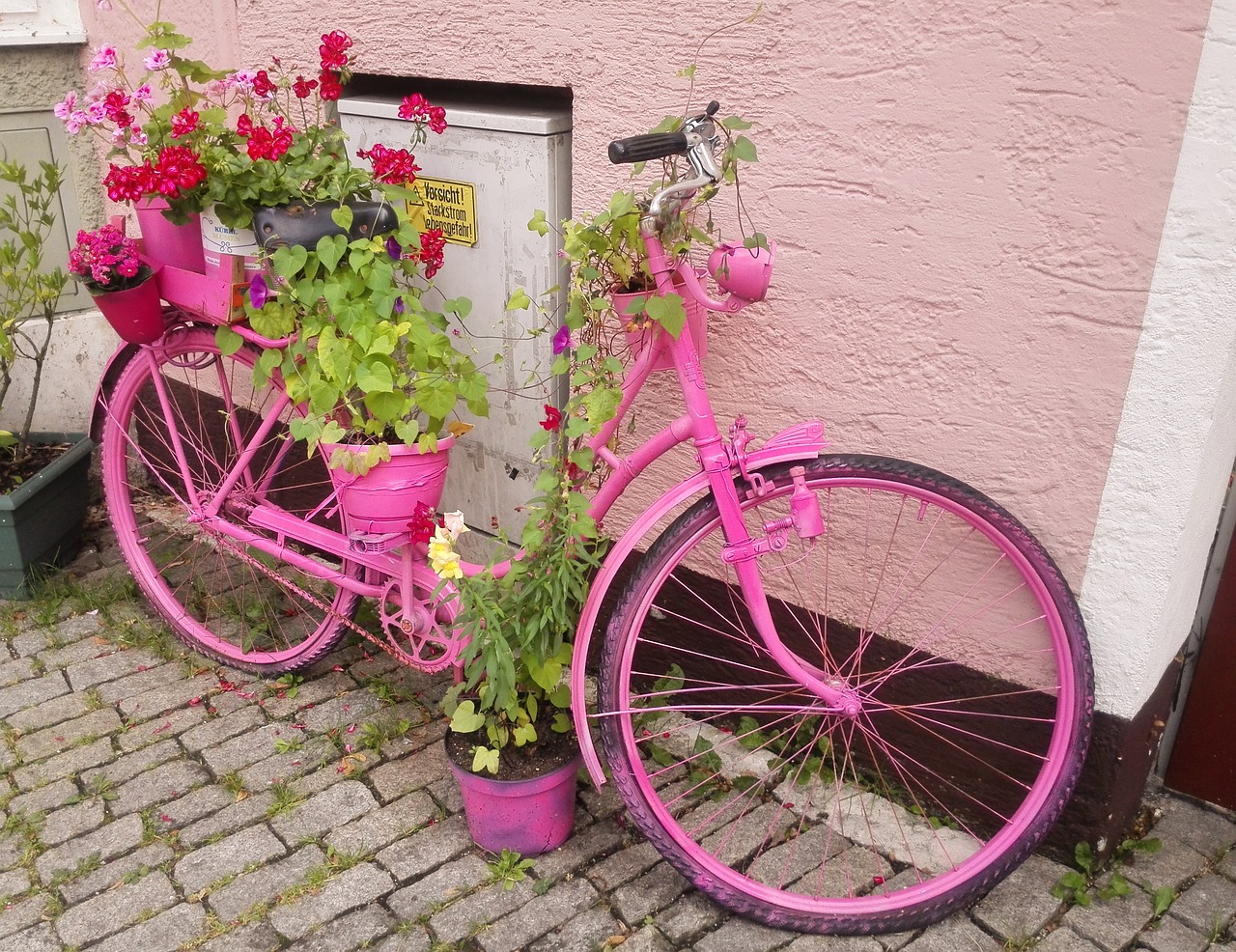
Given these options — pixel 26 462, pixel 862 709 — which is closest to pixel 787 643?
pixel 862 709

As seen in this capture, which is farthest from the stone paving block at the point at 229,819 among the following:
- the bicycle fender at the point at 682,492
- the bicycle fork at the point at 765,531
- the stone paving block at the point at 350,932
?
the bicycle fork at the point at 765,531

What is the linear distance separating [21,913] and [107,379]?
5.69 feet

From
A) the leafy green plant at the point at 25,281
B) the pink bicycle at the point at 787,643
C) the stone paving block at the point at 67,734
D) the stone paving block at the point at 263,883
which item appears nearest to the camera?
the pink bicycle at the point at 787,643

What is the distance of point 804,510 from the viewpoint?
243cm

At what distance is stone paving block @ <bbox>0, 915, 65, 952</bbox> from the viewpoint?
2590 millimetres

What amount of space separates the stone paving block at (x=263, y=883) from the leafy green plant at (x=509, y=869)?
45 centimetres

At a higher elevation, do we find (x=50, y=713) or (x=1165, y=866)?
(x=1165, y=866)

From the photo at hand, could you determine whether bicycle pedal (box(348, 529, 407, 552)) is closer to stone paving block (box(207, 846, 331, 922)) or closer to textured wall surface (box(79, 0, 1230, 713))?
stone paving block (box(207, 846, 331, 922))

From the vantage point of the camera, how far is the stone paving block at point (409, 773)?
3100 mm

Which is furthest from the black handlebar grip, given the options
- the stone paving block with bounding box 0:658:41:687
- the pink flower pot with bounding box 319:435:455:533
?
the stone paving block with bounding box 0:658:41:687

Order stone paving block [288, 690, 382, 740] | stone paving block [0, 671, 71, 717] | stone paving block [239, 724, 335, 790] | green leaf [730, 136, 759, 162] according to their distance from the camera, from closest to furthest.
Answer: green leaf [730, 136, 759, 162] < stone paving block [239, 724, 335, 790] < stone paving block [288, 690, 382, 740] < stone paving block [0, 671, 71, 717]

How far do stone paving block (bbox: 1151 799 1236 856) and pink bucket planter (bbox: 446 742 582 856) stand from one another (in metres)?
1.55

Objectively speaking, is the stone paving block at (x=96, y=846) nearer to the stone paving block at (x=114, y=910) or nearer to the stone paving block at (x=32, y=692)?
the stone paving block at (x=114, y=910)

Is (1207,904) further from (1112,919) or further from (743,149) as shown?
(743,149)
